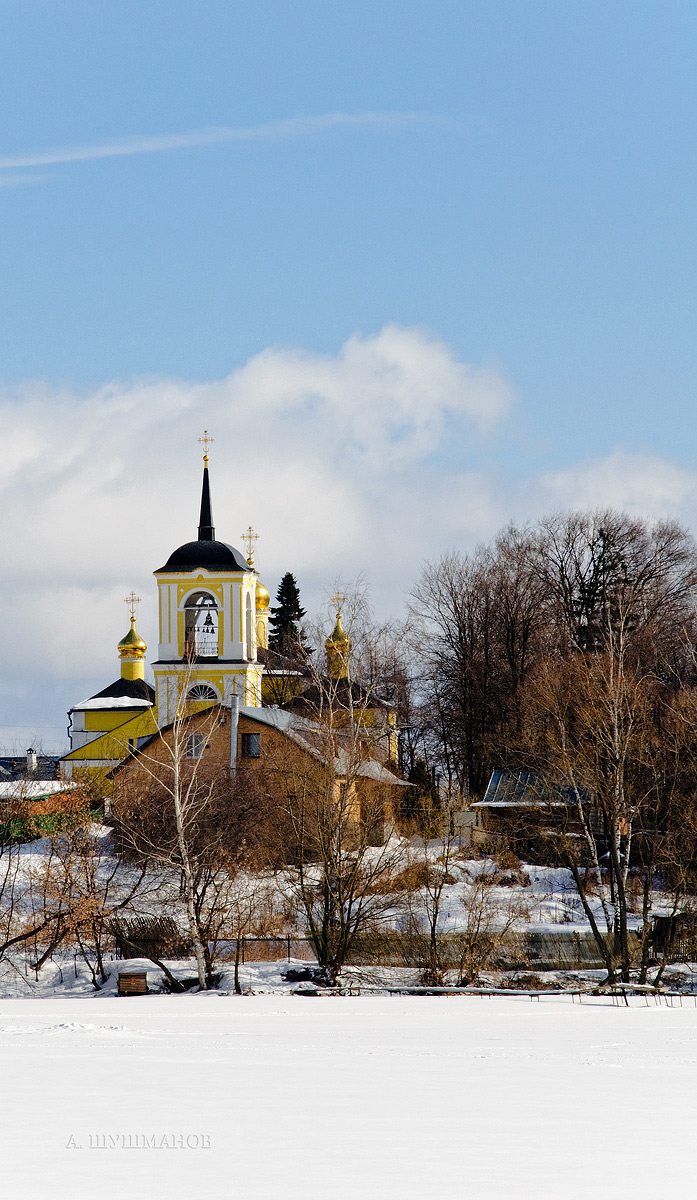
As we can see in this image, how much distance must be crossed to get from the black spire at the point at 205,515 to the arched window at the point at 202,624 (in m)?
3.99

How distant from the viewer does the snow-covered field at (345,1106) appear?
8.71 meters

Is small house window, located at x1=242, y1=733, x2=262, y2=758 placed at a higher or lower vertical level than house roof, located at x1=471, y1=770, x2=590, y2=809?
higher

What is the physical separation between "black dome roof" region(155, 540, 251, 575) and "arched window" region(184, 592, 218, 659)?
3.90 feet

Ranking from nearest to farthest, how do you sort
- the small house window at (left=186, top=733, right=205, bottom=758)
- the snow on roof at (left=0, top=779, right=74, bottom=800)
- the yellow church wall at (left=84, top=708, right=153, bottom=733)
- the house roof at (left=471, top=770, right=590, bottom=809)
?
1. the snow on roof at (left=0, top=779, right=74, bottom=800)
2. the house roof at (left=471, top=770, right=590, bottom=809)
3. the small house window at (left=186, top=733, right=205, bottom=758)
4. the yellow church wall at (left=84, top=708, right=153, bottom=733)

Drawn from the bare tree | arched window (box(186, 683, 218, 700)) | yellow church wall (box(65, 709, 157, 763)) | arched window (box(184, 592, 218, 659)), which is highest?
arched window (box(184, 592, 218, 659))

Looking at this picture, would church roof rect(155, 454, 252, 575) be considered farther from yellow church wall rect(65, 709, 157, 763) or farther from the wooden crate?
the wooden crate

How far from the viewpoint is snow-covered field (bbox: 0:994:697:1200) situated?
8.71m

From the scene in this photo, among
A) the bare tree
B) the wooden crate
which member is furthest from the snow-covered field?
the bare tree

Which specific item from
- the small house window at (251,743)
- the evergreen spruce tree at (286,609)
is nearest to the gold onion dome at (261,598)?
the evergreen spruce tree at (286,609)

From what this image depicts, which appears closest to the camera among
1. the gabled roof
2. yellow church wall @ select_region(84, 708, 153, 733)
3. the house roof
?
the gabled roof

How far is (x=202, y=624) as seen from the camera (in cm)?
5650

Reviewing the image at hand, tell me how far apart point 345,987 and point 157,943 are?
453 cm

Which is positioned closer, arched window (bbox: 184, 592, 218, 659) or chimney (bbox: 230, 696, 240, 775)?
chimney (bbox: 230, 696, 240, 775)

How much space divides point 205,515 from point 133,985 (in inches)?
1392
